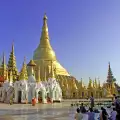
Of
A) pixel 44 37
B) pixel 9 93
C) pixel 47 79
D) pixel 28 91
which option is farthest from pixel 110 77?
pixel 28 91

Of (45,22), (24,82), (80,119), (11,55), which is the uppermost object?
(45,22)

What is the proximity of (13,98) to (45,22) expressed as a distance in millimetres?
30287

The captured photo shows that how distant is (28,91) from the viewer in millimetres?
36219

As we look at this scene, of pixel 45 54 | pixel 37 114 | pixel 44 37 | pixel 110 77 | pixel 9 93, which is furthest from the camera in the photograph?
pixel 110 77

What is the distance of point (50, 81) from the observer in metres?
41.6

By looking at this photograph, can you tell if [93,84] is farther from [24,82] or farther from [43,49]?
[24,82]

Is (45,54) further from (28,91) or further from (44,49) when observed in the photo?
(28,91)

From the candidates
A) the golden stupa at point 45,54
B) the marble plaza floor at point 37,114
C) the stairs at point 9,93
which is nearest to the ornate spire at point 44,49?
the golden stupa at point 45,54

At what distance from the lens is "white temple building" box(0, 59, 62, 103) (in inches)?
1416

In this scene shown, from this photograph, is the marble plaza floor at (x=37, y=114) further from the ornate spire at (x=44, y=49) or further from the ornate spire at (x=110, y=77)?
the ornate spire at (x=110, y=77)

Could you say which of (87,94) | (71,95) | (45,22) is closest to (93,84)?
(87,94)

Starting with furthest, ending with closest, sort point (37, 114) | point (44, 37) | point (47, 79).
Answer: point (44, 37) → point (47, 79) → point (37, 114)

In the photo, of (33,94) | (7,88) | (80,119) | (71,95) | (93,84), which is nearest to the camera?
(80,119)

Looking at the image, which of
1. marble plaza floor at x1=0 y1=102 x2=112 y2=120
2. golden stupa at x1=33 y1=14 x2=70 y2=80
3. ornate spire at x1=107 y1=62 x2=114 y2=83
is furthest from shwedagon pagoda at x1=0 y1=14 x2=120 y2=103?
marble plaza floor at x1=0 y1=102 x2=112 y2=120
